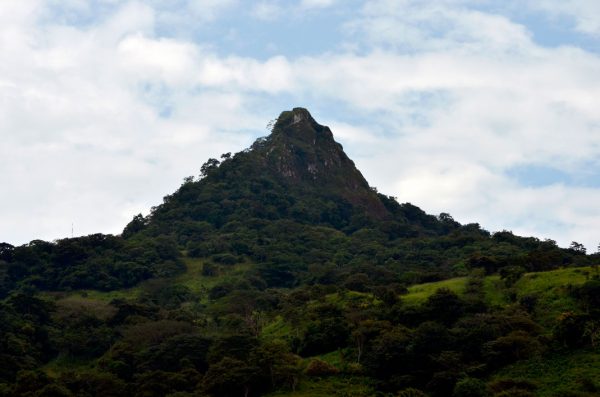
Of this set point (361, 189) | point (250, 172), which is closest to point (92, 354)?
point (250, 172)

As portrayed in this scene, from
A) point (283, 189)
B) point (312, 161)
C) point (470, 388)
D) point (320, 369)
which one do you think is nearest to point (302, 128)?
point (312, 161)

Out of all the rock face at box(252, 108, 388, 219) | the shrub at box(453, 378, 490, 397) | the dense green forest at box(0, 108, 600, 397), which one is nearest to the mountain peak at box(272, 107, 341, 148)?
the rock face at box(252, 108, 388, 219)

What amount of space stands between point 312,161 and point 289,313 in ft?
352

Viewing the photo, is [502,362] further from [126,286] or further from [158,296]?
[126,286]

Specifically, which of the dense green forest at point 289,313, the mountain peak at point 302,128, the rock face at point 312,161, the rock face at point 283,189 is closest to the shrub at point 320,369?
the dense green forest at point 289,313

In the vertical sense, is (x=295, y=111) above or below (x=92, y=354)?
above

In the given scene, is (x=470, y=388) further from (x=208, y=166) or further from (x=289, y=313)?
(x=208, y=166)

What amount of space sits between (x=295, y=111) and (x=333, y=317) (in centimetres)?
12728

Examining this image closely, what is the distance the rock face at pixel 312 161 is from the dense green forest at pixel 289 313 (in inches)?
960

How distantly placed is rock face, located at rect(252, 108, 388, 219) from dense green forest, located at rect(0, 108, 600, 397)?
24385mm

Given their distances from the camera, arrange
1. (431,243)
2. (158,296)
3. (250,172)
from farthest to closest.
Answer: (250,172) < (431,243) < (158,296)

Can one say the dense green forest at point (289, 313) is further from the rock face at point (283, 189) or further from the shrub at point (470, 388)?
the rock face at point (283, 189)

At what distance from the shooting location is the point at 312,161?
610 feet

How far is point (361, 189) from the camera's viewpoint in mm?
183875
